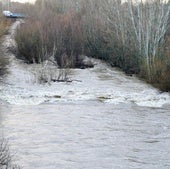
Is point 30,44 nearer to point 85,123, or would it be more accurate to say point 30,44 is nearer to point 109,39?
point 109,39

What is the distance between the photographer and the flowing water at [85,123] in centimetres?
893

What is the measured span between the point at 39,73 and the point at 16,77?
1.47m

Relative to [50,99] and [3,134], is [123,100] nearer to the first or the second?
[50,99]

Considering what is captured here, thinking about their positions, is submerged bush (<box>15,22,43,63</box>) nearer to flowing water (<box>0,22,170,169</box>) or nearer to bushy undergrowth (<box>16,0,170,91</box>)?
bushy undergrowth (<box>16,0,170,91</box>)

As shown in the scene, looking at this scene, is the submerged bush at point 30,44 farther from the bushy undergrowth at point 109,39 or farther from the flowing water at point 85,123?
the flowing water at point 85,123

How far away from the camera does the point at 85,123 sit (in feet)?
39.5

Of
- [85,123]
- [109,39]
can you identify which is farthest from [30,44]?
[85,123]

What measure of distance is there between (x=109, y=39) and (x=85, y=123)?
12251 millimetres

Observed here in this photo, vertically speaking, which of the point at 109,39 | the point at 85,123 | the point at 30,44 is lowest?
the point at 85,123

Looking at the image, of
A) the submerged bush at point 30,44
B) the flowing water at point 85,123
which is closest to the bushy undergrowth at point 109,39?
the submerged bush at point 30,44

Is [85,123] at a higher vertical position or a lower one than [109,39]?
lower

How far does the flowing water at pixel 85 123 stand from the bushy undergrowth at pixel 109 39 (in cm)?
136

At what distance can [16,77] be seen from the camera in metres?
19.4

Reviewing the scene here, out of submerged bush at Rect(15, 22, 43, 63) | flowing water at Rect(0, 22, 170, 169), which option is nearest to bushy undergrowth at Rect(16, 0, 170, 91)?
submerged bush at Rect(15, 22, 43, 63)
